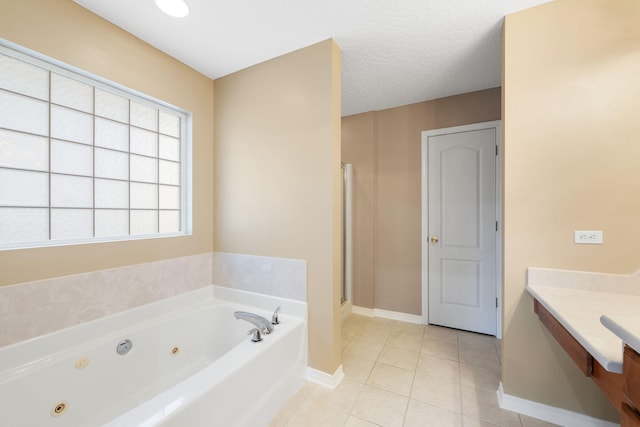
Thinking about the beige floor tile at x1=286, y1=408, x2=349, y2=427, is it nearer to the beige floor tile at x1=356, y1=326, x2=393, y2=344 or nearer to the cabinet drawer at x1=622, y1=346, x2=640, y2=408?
the beige floor tile at x1=356, y1=326, x2=393, y2=344

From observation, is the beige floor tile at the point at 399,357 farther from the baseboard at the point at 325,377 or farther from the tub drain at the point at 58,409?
the tub drain at the point at 58,409

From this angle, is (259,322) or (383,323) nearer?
(259,322)

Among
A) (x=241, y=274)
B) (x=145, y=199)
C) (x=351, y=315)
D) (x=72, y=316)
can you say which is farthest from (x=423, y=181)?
(x=72, y=316)

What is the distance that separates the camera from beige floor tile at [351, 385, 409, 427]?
4.77ft

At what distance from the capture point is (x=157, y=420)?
909mm

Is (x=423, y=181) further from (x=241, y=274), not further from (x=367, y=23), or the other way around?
(x=241, y=274)

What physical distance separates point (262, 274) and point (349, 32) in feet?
6.33

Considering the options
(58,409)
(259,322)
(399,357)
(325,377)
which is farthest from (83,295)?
(399,357)

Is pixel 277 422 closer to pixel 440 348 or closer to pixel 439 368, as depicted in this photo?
pixel 439 368

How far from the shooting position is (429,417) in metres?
1.47

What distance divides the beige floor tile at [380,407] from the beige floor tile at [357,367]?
13cm

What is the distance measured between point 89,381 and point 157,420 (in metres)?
0.89

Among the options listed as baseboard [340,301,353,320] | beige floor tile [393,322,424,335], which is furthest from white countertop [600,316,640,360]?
baseboard [340,301,353,320]

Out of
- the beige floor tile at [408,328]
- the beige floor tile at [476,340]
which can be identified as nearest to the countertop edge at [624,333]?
the beige floor tile at [476,340]
